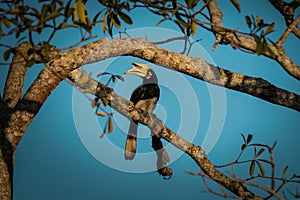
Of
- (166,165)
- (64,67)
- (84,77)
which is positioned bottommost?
(166,165)

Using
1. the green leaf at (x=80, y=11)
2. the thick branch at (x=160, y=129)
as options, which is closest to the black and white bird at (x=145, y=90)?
the thick branch at (x=160, y=129)

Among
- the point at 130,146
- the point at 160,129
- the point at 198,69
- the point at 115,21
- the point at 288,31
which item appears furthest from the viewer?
the point at 130,146

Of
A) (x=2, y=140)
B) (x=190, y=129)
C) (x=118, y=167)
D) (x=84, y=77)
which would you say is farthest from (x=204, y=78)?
(x=118, y=167)

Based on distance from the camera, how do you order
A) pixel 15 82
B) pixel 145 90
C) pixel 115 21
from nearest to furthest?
pixel 115 21, pixel 15 82, pixel 145 90

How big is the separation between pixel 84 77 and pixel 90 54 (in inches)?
24.0

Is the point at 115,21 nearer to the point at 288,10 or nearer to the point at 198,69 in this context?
the point at 198,69

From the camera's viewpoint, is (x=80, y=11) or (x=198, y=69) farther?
(x=198, y=69)

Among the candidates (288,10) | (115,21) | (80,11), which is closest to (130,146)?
(288,10)

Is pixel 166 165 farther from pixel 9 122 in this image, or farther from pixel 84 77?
pixel 84 77

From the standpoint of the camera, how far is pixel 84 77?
65.0 inches

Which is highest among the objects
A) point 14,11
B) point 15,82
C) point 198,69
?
point 14,11

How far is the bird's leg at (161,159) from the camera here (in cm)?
274

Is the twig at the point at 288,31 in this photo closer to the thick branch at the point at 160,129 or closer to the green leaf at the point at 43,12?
the thick branch at the point at 160,129

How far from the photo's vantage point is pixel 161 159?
A: 2756 millimetres
